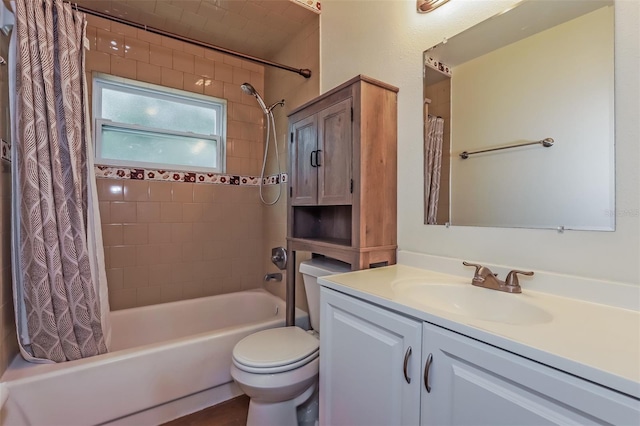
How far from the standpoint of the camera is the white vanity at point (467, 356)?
1.66 feet

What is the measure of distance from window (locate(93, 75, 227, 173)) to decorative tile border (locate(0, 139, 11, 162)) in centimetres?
66

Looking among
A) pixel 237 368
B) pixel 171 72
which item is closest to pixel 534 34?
pixel 237 368

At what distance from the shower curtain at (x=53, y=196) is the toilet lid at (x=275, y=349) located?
0.76 meters

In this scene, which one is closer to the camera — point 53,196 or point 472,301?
point 472,301

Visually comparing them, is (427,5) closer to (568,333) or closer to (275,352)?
(568,333)

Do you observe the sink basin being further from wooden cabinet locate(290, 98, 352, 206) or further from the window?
the window

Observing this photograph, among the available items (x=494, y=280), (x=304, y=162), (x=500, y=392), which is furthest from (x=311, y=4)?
(x=500, y=392)

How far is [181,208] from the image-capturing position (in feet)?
7.47

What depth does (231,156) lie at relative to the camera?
2.48m

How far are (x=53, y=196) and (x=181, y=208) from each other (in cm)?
94

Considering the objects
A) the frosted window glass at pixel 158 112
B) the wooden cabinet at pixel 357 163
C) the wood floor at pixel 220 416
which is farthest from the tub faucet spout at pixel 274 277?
the frosted window glass at pixel 158 112

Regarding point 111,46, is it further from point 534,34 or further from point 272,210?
point 534,34

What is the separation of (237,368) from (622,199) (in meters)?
1.47

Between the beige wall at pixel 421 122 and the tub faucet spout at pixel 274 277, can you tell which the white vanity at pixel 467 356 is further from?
the tub faucet spout at pixel 274 277
